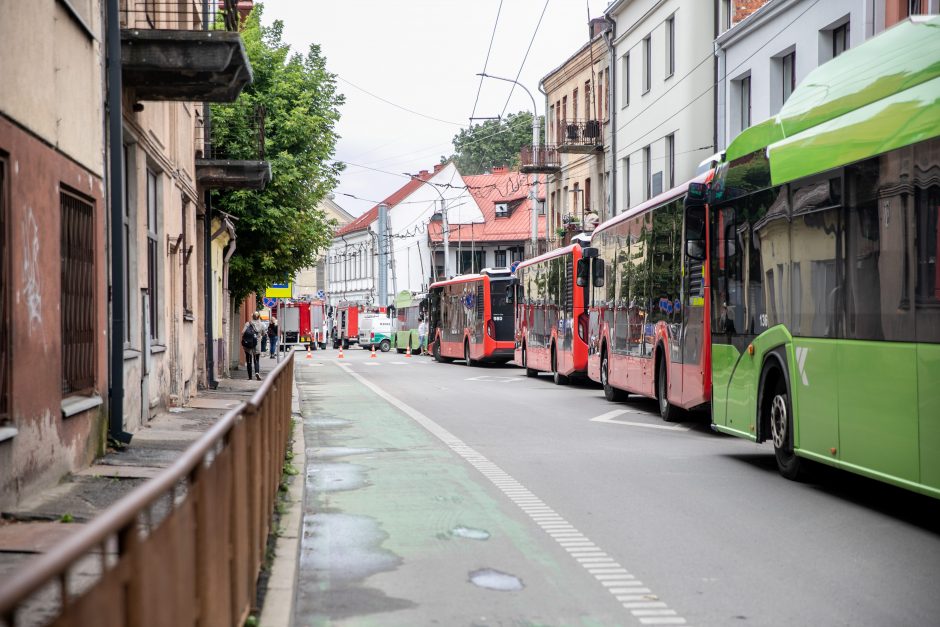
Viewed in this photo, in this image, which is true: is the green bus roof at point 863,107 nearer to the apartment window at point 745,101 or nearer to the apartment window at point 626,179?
the apartment window at point 745,101

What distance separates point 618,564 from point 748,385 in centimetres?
509

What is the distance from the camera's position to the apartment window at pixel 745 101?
3203cm

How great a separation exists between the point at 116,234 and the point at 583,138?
34.8 m

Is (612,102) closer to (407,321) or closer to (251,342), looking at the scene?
(251,342)

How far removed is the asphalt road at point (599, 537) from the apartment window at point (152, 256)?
4.74 m

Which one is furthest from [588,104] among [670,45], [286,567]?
[286,567]

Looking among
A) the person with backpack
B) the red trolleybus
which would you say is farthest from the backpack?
the red trolleybus

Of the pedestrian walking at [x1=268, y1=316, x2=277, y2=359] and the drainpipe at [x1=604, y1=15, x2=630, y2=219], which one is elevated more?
the drainpipe at [x1=604, y1=15, x2=630, y2=219]

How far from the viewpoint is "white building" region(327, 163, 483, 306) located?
293 feet

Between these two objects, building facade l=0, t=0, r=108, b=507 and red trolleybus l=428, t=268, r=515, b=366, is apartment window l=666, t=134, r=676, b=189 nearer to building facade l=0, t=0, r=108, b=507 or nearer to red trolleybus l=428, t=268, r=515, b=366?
red trolleybus l=428, t=268, r=515, b=366

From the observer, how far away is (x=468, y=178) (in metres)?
92.2

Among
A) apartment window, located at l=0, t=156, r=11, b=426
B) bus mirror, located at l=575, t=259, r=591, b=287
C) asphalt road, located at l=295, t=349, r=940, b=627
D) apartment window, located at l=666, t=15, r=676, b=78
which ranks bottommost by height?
asphalt road, located at l=295, t=349, r=940, b=627

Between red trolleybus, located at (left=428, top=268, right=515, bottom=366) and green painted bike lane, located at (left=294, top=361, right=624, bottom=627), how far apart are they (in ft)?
90.0

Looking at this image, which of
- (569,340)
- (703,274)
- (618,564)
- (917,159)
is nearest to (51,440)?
(618,564)
